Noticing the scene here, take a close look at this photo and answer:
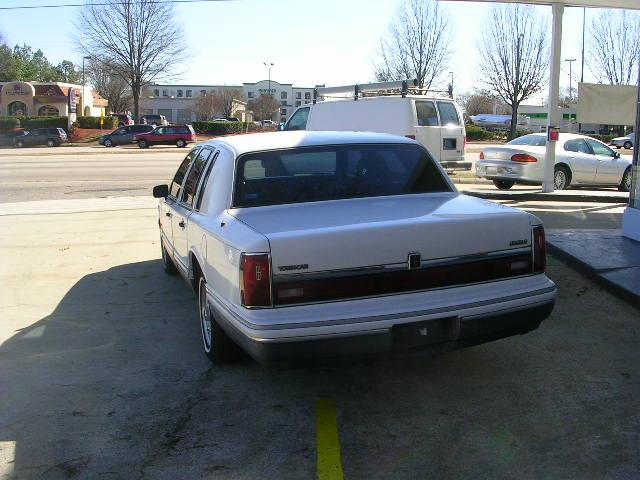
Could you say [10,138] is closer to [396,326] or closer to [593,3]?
[593,3]

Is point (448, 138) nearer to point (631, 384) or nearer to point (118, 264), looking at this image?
point (118, 264)

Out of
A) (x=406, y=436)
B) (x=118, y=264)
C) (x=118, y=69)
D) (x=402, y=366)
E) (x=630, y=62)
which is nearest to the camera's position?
(x=406, y=436)

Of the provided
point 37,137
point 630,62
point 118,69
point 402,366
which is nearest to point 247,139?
point 402,366

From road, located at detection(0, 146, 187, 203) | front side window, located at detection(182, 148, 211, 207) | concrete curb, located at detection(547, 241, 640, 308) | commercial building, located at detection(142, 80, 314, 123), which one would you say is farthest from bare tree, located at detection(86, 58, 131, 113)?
front side window, located at detection(182, 148, 211, 207)

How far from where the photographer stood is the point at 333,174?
5281 mm

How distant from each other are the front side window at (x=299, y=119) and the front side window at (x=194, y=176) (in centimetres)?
1192

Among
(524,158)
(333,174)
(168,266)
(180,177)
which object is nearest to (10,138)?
(524,158)

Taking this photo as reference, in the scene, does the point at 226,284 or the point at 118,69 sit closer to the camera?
the point at 226,284

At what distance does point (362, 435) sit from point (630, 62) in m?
40.9

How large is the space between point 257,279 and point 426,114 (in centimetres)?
1293

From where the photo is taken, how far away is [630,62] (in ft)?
129

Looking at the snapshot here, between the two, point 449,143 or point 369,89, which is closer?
point 449,143

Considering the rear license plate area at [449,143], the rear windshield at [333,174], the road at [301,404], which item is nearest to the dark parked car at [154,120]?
the rear license plate area at [449,143]

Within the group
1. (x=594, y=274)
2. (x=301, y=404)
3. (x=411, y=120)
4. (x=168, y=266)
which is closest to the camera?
(x=301, y=404)
